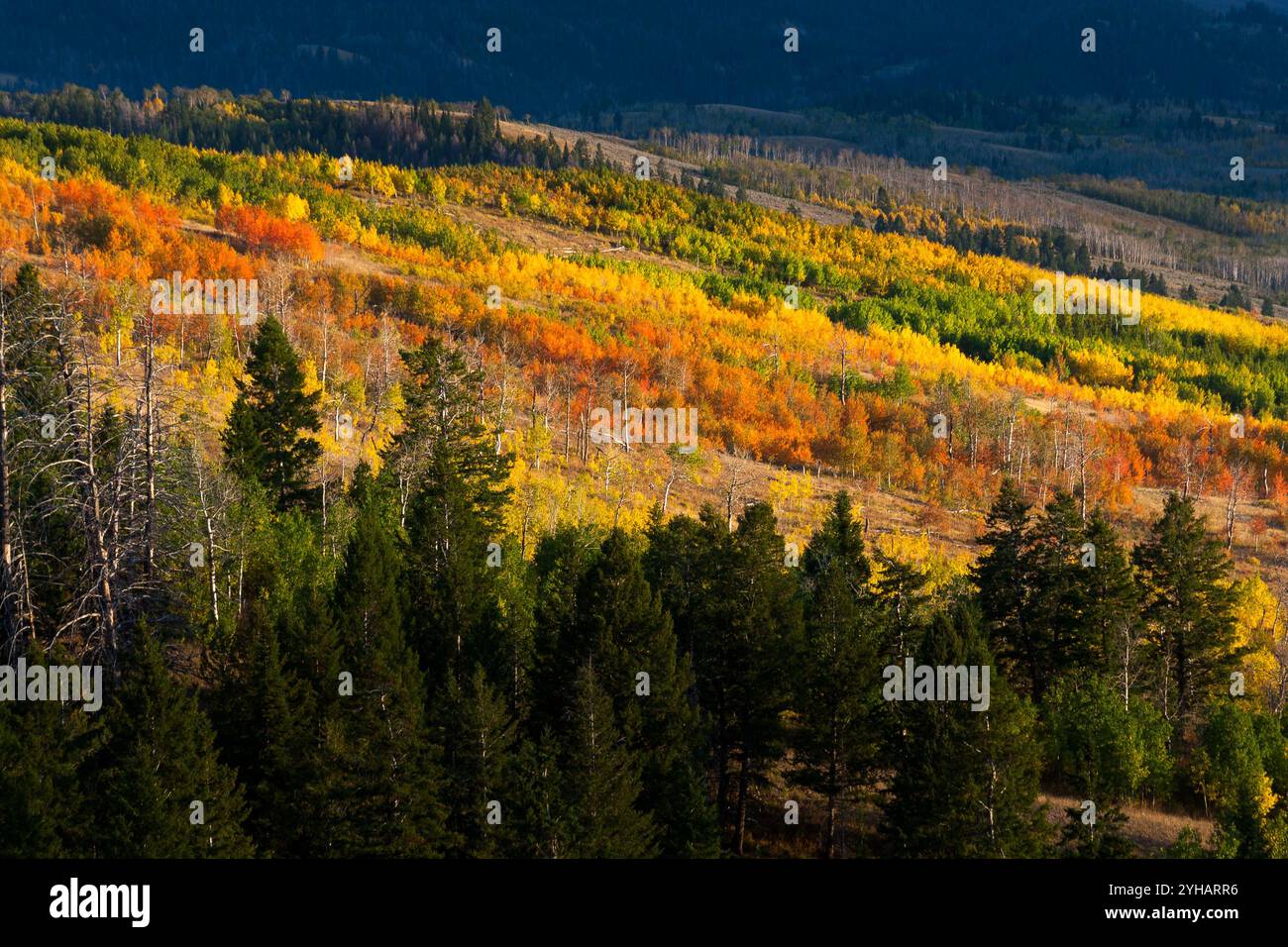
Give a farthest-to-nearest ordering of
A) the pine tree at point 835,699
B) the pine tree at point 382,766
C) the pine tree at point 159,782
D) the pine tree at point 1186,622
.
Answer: the pine tree at point 1186,622
the pine tree at point 835,699
the pine tree at point 382,766
the pine tree at point 159,782

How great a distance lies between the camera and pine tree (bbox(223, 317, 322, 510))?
65750 mm

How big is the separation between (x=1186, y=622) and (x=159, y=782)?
163ft

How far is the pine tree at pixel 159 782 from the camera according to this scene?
3719 centimetres

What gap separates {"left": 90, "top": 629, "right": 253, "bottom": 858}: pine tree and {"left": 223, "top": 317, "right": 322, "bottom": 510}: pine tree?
2629 centimetres

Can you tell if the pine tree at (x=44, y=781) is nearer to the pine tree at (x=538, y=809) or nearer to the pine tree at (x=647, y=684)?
the pine tree at (x=538, y=809)

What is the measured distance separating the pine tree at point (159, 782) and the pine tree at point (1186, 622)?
4561 centimetres

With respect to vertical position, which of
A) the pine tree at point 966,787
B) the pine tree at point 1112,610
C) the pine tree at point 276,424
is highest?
the pine tree at point 276,424

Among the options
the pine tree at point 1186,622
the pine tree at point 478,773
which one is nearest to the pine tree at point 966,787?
the pine tree at point 478,773

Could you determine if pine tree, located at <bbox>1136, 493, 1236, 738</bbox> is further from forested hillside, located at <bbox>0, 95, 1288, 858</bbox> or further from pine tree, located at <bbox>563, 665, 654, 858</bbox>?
pine tree, located at <bbox>563, 665, 654, 858</bbox>

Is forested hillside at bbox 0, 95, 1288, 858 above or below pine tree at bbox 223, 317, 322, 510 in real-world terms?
below

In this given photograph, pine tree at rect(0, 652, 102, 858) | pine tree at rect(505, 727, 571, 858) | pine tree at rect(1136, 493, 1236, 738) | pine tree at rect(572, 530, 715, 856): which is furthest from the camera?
pine tree at rect(1136, 493, 1236, 738)

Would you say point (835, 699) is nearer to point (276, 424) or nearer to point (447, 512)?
point (447, 512)

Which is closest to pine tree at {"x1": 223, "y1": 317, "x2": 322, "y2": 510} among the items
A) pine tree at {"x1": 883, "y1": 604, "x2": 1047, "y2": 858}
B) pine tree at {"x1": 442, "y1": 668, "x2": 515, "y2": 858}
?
pine tree at {"x1": 442, "y1": 668, "x2": 515, "y2": 858}
